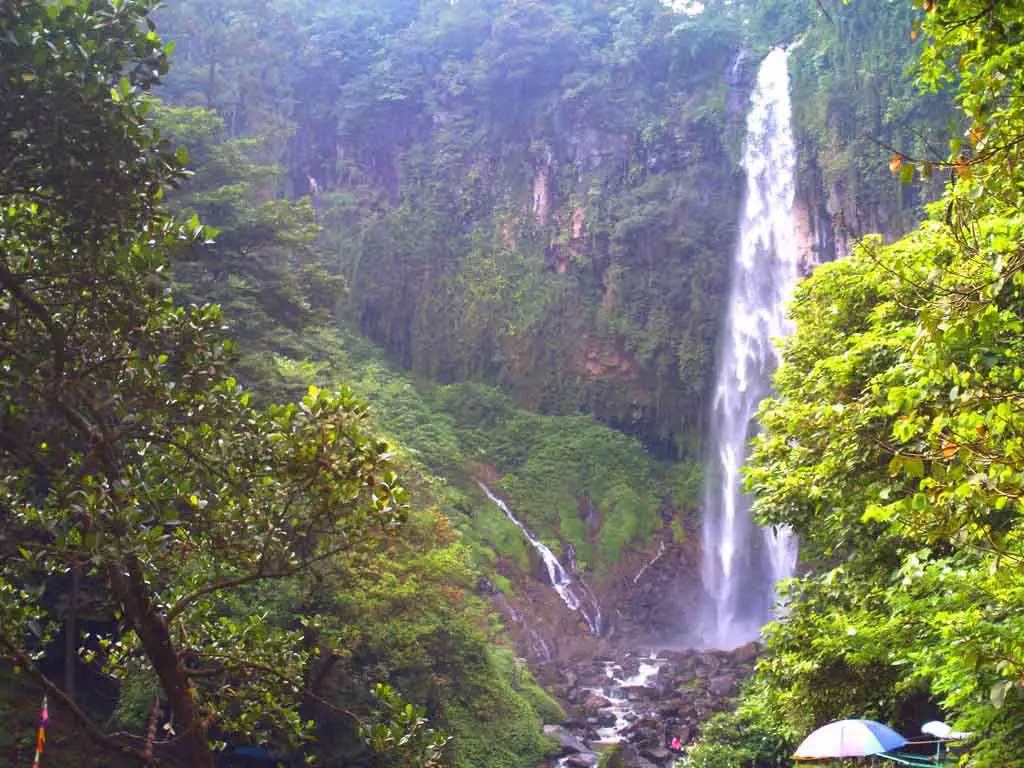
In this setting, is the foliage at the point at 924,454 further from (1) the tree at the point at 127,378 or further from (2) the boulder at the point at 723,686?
(2) the boulder at the point at 723,686

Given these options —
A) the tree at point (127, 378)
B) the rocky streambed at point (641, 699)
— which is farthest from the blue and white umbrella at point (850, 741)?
the rocky streambed at point (641, 699)

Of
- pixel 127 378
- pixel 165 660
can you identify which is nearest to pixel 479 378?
pixel 127 378

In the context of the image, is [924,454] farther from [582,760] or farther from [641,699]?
[641,699]

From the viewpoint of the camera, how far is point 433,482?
59.1 feet

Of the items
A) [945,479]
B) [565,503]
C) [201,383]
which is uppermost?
[565,503]

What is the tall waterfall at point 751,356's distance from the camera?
80.0 ft

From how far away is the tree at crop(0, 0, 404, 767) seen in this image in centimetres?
359

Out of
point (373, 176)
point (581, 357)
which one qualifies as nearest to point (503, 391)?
point (581, 357)

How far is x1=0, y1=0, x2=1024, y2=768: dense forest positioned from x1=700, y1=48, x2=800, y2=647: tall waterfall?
2.18 feet

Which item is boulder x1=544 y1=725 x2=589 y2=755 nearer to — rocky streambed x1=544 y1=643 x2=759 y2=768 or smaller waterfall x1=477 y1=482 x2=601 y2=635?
rocky streambed x1=544 y1=643 x2=759 y2=768

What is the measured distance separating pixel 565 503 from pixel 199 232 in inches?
895

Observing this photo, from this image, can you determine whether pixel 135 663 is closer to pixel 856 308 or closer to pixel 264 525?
pixel 264 525

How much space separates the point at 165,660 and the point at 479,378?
2697cm

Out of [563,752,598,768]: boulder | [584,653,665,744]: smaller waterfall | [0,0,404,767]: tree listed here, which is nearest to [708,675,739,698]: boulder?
[584,653,665,744]: smaller waterfall
